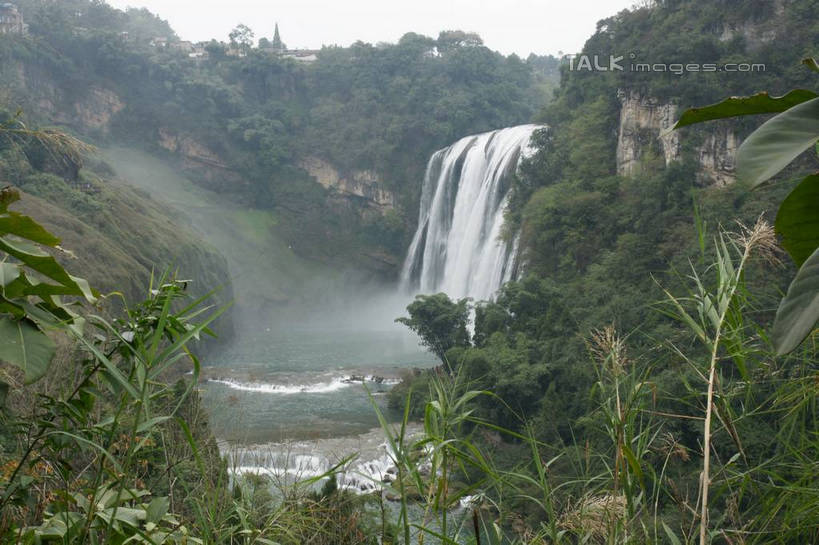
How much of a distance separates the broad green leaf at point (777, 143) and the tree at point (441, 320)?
677 inches

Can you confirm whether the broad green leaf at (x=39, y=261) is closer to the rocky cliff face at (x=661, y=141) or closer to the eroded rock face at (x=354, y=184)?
the rocky cliff face at (x=661, y=141)

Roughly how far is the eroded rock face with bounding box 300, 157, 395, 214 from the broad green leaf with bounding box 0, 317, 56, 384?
117 feet

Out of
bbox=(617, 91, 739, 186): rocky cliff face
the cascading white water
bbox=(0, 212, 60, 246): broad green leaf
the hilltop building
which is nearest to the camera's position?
bbox=(0, 212, 60, 246): broad green leaf

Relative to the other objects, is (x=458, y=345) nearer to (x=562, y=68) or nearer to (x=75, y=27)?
(x=562, y=68)

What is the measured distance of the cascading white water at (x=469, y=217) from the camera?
22.8m

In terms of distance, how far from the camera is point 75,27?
39281 mm

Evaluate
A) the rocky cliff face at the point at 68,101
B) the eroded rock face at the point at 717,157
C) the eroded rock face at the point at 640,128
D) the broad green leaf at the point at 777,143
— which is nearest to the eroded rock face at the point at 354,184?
the rocky cliff face at the point at 68,101

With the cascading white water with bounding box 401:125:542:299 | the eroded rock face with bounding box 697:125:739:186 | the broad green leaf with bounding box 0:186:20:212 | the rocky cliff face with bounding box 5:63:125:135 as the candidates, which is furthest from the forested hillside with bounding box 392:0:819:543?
the rocky cliff face with bounding box 5:63:125:135

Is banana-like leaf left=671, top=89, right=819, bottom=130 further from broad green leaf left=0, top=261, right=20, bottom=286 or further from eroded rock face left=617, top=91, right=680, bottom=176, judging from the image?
eroded rock face left=617, top=91, right=680, bottom=176

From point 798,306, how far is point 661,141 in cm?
1834

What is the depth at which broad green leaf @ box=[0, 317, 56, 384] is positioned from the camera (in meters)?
1.13

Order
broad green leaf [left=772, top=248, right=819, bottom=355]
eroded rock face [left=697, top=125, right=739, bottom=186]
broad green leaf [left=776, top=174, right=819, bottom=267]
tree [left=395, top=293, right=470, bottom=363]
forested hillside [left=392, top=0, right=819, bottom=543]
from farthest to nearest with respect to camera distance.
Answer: tree [left=395, top=293, right=470, bottom=363]
eroded rock face [left=697, top=125, right=739, bottom=186]
forested hillside [left=392, top=0, right=819, bottom=543]
broad green leaf [left=776, top=174, right=819, bottom=267]
broad green leaf [left=772, top=248, right=819, bottom=355]

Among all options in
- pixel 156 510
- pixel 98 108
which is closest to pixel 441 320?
pixel 156 510

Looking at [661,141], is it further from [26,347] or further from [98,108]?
[98,108]
